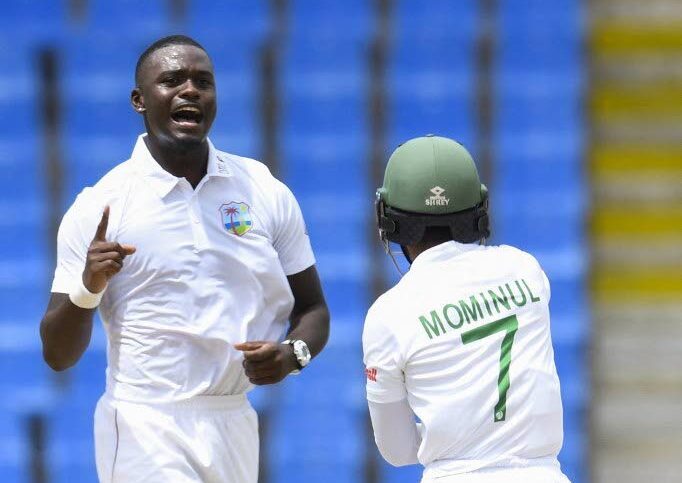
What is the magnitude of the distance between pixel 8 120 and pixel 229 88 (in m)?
1.14

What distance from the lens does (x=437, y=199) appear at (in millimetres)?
3283

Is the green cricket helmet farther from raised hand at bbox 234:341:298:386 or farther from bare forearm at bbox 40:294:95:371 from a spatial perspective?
bare forearm at bbox 40:294:95:371

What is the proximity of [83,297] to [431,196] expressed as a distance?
966mm

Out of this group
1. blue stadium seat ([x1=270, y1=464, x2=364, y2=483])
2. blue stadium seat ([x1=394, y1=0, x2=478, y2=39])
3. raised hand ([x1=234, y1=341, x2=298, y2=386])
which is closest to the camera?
raised hand ([x1=234, y1=341, x2=298, y2=386])

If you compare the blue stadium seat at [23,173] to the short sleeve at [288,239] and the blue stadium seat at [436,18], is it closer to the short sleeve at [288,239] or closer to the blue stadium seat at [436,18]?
the blue stadium seat at [436,18]

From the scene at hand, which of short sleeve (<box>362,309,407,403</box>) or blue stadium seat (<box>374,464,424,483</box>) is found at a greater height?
short sleeve (<box>362,309,407,403</box>)

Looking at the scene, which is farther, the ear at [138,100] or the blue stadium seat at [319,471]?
the blue stadium seat at [319,471]

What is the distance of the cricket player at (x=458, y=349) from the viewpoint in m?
3.14

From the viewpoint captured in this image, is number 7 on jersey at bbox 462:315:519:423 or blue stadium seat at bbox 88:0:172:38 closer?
number 7 on jersey at bbox 462:315:519:423

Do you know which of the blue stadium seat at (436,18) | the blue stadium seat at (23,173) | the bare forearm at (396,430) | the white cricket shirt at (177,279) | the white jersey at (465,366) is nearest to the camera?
the white jersey at (465,366)

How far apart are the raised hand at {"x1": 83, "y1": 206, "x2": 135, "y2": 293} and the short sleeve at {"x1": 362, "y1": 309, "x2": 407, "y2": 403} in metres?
0.71

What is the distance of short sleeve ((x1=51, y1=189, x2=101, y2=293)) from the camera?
12.3 feet

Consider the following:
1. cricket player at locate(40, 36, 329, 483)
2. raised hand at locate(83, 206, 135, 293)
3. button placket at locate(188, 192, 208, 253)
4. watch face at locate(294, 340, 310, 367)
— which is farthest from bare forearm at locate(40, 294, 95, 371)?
watch face at locate(294, 340, 310, 367)

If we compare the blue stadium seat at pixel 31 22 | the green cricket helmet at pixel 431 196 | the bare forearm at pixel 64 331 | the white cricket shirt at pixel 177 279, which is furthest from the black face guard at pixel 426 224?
the blue stadium seat at pixel 31 22
